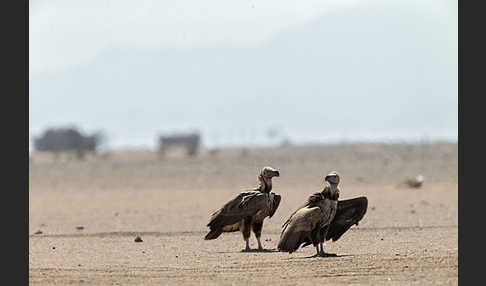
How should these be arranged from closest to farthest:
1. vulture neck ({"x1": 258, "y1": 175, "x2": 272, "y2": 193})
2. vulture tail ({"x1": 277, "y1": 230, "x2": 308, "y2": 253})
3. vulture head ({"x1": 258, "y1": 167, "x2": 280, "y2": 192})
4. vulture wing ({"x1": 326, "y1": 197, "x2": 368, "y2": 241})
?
vulture tail ({"x1": 277, "y1": 230, "x2": 308, "y2": 253}), vulture wing ({"x1": 326, "y1": 197, "x2": 368, "y2": 241}), vulture head ({"x1": 258, "y1": 167, "x2": 280, "y2": 192}), vulture neck ({"x1": 258, "y1": 175, "x2": 272, "y2": 193})

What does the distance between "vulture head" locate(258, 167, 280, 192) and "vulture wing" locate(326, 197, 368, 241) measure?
1.16 metres

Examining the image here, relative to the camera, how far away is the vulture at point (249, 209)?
55.8 ft

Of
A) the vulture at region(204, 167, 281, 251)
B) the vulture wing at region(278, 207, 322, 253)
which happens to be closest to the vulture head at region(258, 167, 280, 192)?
the vulture at region(204, 167, 281, 251)

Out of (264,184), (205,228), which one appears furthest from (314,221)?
(205,228)

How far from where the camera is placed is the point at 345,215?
53.9 ft

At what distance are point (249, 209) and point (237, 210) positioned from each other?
0.61ft

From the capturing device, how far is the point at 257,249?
17219mm

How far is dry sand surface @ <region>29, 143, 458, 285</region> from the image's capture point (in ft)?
46.2

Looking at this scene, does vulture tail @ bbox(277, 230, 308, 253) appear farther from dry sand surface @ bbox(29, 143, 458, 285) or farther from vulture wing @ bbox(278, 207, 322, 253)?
dry sand surface @ bbox(29, 143, 458, 285)

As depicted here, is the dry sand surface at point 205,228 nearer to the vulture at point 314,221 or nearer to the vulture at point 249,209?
the vulture at point 314,221

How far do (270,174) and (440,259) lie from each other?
323 centimetres

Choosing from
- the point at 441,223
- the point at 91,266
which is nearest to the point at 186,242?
the point at 91,266

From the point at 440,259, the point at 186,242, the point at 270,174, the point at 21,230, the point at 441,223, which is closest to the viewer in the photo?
the point at 21,230

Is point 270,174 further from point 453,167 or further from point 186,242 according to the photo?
point 453,167
